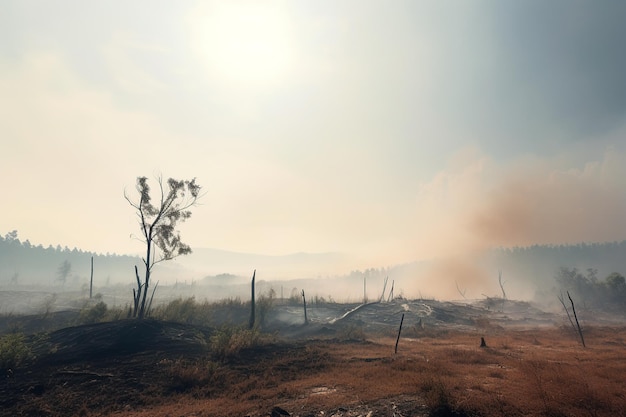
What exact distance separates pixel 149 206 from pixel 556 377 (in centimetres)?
3366

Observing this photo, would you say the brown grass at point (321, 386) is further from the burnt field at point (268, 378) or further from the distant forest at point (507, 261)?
the distant forest at point (507, 261)

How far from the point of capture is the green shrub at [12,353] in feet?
48.3

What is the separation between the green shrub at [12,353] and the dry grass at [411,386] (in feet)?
29.7

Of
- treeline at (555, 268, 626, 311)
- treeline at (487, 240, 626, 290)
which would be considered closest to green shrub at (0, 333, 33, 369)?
treeline at (555, 268, 626, 311)

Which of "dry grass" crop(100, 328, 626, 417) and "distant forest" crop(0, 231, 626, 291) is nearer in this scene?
"dry grass" crop(100, 328, 626, 417)

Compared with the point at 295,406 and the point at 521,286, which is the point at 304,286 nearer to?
the point at 521,286

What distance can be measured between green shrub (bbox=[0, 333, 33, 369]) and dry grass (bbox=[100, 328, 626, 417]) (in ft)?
29.7

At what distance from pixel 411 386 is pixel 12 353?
19.5 metres

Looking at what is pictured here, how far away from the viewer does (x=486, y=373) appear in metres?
14.2

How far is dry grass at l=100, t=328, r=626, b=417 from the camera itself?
952 cm

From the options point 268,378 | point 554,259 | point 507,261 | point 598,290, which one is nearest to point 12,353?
point 268,378

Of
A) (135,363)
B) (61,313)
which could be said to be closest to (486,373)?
(135,363)

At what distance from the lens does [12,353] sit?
1510 centimetres

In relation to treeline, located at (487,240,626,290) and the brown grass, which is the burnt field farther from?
treeline, located at (487,240,626,290)
